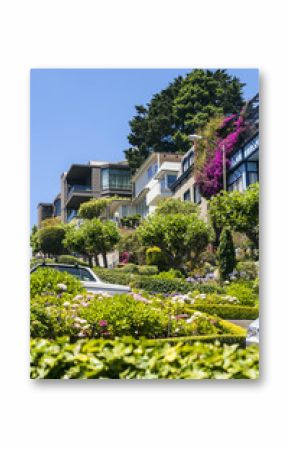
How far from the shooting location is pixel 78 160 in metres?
6.01

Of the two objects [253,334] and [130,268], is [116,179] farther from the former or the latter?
[253,334]

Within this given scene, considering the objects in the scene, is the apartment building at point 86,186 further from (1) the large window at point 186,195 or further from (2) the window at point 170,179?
(1) the large window at point 186,195

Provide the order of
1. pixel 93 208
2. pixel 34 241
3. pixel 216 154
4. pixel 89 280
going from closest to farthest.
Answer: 1. pixel 34 241
2. pixel 89 280
3. pixel 93 208
4. pixel 216 154

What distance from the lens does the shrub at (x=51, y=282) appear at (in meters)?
5.91

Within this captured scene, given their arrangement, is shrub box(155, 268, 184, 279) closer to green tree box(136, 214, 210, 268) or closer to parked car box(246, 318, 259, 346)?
green tree box(136, 214, 210, 268)

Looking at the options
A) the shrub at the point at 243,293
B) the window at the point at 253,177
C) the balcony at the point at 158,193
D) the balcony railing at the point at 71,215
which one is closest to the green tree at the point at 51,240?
the balcony railing at the point at 71,215

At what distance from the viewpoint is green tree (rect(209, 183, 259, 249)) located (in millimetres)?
6027

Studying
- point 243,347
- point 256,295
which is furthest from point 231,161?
point 243,347

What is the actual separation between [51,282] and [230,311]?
1724 mm

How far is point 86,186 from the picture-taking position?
6199 mm

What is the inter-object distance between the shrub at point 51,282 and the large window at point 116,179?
38.7 inches

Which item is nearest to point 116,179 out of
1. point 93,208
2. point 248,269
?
point 93,208
